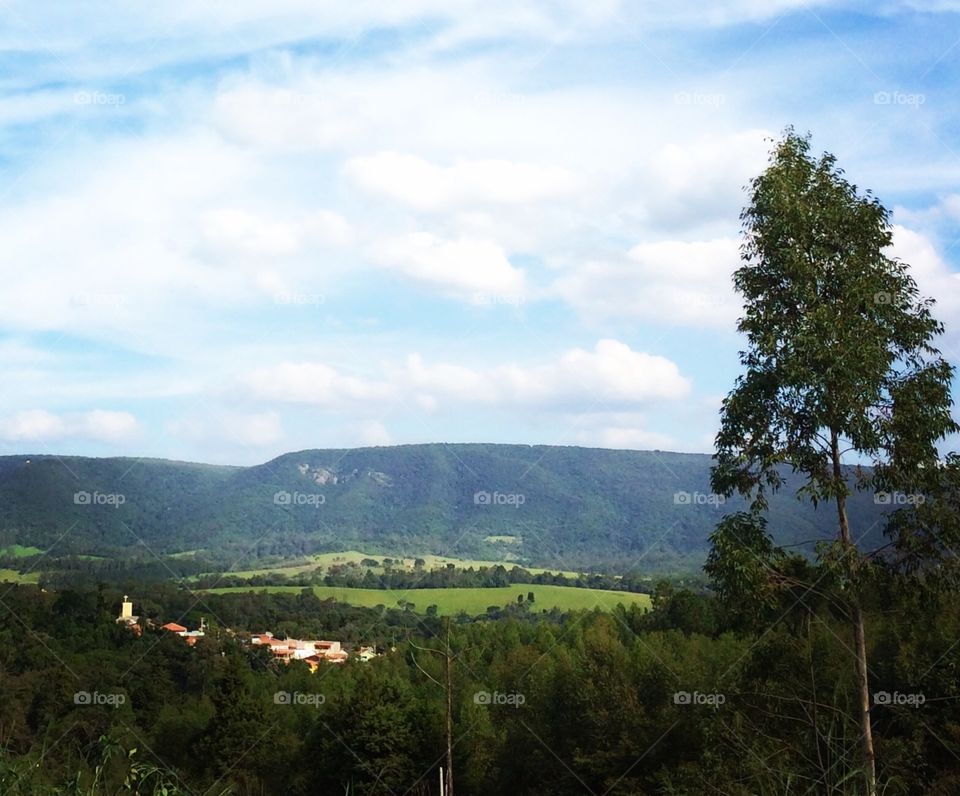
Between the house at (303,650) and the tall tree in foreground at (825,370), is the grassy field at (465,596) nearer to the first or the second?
the house at (303,650)

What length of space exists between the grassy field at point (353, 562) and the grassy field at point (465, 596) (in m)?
16.8

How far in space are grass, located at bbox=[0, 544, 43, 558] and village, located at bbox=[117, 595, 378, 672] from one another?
50326 millimetres

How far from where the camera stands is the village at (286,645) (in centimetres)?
8056

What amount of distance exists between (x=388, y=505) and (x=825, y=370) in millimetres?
165808

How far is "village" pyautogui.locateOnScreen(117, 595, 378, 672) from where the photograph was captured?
3172 inches

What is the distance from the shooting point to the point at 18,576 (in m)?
126

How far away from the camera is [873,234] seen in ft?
51.3

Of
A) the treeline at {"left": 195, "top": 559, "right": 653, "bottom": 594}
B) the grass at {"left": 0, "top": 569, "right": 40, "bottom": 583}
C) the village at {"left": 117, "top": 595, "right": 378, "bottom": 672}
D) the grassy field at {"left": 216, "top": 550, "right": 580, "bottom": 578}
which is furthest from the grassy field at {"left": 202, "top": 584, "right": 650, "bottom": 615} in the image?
the village at {"left": 117, "top": 595, "right": 378, "bottom": 672}

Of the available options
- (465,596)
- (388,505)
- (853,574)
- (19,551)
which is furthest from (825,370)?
(388,505)

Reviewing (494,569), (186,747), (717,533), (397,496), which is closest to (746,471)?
(717,533)

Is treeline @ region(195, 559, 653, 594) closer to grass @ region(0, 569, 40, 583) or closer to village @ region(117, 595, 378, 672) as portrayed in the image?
grass @ region(0, 569, 40, 583)

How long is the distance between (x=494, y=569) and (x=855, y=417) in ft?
424

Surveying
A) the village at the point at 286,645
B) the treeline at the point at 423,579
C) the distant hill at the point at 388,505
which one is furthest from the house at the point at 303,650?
the distant hill at the point at 388,505

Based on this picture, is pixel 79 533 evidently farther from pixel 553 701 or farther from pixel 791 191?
pixel 791 191
